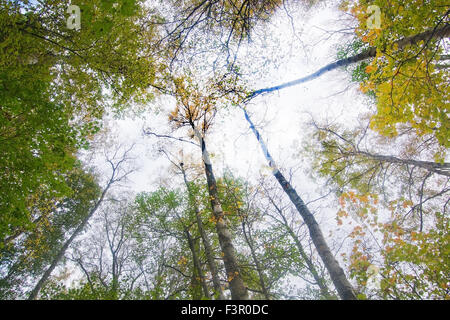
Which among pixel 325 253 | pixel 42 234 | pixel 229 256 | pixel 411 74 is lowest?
pixel 325 253

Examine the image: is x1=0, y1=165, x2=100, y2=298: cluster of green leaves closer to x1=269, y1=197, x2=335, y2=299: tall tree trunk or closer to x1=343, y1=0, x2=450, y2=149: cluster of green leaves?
x1=269, y1=197, x2=335, y2=299: tall tree trunk

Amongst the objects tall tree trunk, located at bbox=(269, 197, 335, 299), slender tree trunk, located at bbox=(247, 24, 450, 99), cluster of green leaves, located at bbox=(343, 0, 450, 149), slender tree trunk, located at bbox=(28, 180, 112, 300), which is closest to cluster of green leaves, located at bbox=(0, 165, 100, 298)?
slender tree trunk, located at bbox=(28, 180, 112, 300)

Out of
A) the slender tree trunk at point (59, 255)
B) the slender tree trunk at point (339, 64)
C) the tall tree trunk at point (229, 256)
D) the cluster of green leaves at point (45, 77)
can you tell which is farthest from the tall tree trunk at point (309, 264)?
the slender tree trunk at point (59, 255)

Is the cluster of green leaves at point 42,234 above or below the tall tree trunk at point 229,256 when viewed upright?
above

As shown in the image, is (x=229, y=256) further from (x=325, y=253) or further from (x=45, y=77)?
(x=45, y=77)

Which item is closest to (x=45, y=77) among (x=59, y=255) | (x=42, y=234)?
(x=59, y=255)

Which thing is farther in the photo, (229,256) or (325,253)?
(229,256)

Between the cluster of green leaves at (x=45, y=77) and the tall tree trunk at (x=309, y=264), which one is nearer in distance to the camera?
the cluster of green leaves at (x=45, y=77)

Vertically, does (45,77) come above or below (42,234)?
above

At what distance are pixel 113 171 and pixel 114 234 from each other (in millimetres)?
5022

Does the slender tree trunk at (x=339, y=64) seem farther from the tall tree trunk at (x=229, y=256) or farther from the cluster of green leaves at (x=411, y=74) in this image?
the tall tree trunk at (x=229, y=256)

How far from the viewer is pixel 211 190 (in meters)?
5.32

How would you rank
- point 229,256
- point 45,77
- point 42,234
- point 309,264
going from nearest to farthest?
1. point 229,256
2. point 45,77
3. point 309,264
4. point 42,234

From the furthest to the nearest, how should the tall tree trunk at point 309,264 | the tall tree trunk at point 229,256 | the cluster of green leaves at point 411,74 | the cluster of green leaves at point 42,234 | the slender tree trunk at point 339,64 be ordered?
the cluster of green leaves at point 42,234, the tall tree trunk at point 309,264, the slender tree trunk at point 339,64, the tall tree trunk at point 229,256, the cluster of green leaves at point 411,74
